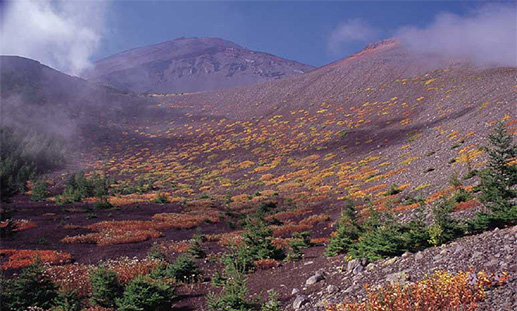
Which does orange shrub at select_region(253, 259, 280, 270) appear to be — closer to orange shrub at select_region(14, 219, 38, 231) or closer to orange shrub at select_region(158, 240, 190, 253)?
orange shrub at select_region(158, 240, 190, 253)

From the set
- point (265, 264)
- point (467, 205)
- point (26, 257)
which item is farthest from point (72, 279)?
point (467, 205)

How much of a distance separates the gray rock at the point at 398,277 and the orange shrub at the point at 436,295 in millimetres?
547

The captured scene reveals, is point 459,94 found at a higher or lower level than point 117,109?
lower

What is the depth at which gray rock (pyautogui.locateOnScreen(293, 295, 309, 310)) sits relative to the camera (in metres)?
7.85

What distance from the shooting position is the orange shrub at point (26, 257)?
48.6ft

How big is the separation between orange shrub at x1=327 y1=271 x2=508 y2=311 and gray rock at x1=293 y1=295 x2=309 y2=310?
1529mm

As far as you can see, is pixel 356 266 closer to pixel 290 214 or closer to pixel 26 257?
pixel 26 257

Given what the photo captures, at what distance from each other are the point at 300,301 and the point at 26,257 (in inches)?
559

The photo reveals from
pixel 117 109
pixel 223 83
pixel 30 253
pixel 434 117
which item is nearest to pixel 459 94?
pixel 434 117

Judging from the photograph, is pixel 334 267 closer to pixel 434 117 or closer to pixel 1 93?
pixel 434 117

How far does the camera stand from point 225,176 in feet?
172

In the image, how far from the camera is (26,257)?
1623 cm

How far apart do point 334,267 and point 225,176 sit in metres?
42.6

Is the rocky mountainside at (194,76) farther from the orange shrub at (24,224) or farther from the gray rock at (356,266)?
the gray rock at (356,266)
